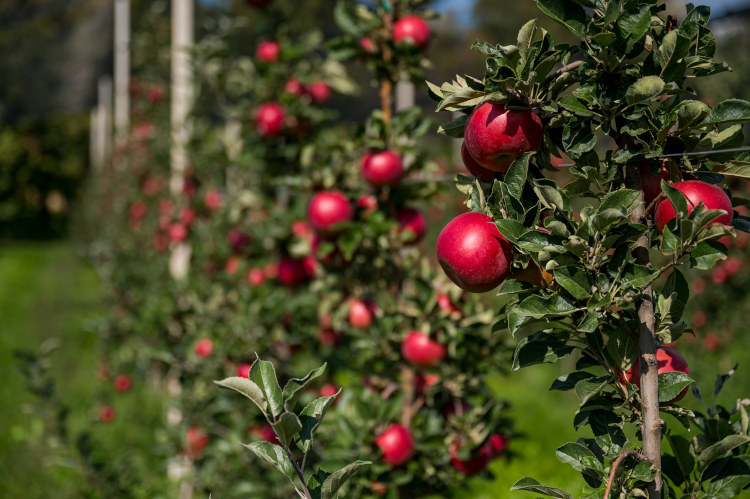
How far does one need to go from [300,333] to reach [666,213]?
1.76 metres

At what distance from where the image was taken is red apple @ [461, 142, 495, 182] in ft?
3.16

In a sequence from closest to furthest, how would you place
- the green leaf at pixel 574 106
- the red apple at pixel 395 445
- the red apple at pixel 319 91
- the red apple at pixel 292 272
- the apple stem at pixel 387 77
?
the green leaf at pixel 574 106 → the red apple at pixel 395 445 → the apple stem at pixel 387 77 → the red apple at pixel 292 272 → the red apple at pixel 319 91

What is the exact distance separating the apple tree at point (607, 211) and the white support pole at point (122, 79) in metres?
6.26

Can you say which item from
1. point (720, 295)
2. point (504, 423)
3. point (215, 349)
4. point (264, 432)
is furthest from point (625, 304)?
point (720, 295)

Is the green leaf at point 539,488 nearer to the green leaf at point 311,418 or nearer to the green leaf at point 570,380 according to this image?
the green leaf at point 570,380

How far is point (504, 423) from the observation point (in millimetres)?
1744

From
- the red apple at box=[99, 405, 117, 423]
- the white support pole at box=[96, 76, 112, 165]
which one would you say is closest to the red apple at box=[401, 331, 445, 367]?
the red apple at box=[99, 405, 117, 423]

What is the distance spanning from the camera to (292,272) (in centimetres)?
241

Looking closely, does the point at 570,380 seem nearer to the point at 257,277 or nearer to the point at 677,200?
the point at 677,200

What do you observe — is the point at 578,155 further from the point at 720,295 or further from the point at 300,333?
the point at 720,295

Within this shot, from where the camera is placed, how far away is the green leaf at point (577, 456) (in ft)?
2.83

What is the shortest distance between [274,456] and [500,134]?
19.2 inches

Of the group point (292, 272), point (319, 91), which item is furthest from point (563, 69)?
point (319, 91)

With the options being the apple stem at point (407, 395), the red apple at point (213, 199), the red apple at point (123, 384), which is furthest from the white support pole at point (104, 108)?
the apple stem at point (407, 395)
